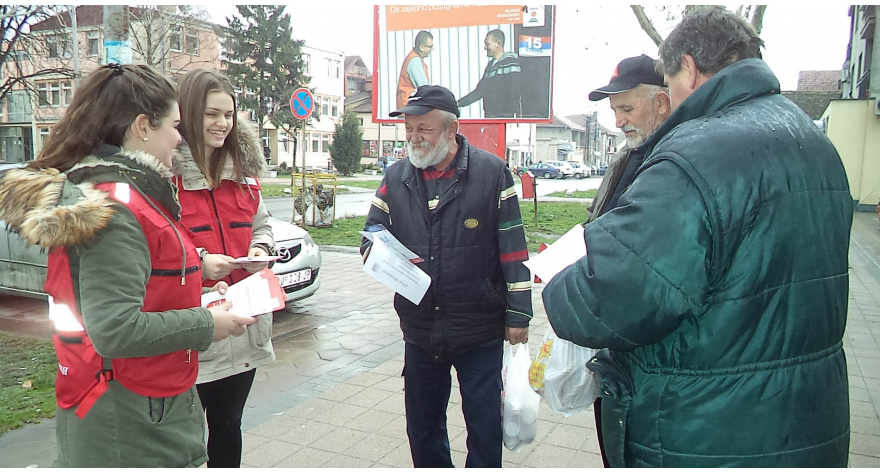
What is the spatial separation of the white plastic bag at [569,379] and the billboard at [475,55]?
28.4ft

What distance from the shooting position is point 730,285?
1.43 metres

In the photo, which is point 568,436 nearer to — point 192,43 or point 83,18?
point 83,18

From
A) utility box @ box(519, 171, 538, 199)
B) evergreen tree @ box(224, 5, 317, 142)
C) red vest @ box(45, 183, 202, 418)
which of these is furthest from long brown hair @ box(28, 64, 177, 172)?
evergreen tree @ box(224, 5, 317, 142)

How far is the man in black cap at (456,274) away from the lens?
2.79 meters

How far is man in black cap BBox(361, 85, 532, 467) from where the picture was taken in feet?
9.15

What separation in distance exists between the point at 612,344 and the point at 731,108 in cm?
67

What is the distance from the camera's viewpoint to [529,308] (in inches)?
110

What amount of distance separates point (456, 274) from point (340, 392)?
2.09 m

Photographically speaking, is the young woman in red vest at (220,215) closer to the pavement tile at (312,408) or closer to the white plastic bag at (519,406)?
the white plastic bag at (519,406)

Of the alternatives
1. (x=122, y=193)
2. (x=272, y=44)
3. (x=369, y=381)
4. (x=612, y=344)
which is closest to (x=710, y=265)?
(x=612, y=344)

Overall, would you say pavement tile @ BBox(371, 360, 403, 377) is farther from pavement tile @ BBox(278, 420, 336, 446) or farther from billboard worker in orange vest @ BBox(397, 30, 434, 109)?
billboard worker in orange vest @ BBox(397, 30, 434, 109)

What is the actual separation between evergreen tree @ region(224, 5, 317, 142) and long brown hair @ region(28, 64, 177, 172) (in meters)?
45.6

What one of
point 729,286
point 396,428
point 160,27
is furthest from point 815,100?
point 729,286

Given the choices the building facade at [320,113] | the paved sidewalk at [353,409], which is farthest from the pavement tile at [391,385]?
the building facade at [320,113]
